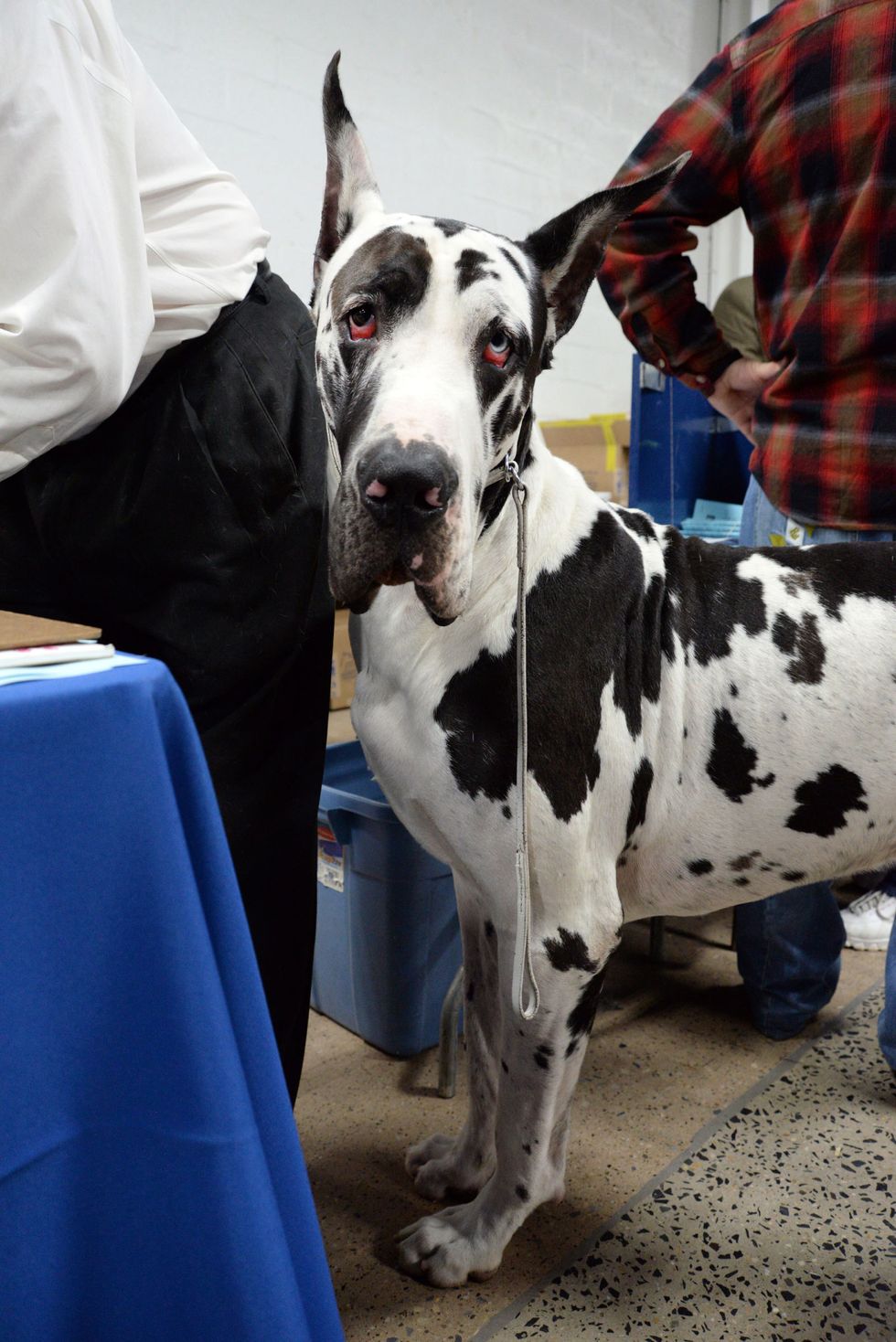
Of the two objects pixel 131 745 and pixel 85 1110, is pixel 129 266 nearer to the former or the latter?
pixel 131 745

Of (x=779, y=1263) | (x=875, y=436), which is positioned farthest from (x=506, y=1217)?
(x=875, y=436)

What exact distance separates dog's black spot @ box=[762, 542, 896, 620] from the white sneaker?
4.87 ft

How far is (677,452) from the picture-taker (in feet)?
12.1

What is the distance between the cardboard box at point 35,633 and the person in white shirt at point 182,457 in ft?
0.98

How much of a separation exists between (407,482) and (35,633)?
393 millimetres

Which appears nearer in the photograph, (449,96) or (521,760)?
(521,760)

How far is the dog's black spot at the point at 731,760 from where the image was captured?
1377 millimetres

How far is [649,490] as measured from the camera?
11.7 feet

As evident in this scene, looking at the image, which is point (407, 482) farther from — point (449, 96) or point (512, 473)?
point (449, 96)

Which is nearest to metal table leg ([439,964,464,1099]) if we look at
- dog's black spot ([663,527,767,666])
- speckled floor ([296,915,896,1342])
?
speckled floor ([296,915,896,1342])

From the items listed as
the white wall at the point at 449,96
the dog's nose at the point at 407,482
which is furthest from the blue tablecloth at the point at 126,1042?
the white wall at the point at 449,96

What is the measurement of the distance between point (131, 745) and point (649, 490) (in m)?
3.04

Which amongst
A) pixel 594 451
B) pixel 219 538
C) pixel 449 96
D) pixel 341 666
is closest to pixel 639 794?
pixel 219 538

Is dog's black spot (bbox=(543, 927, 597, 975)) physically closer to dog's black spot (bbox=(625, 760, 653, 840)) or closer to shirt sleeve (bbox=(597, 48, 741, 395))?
dog's black spot (bbox=(625, 760, 653, 840))
